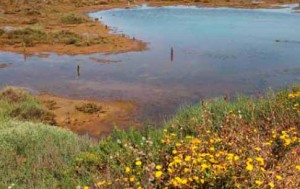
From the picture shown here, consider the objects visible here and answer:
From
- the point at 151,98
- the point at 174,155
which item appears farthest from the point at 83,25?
the point at 174,155

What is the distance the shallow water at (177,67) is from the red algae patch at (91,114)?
0.73 m

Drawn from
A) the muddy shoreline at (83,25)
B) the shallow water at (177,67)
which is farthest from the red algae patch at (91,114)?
the muddy shoreline at (83,25)

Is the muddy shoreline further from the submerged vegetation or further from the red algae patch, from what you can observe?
the submerged vegetation

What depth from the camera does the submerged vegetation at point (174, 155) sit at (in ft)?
19.1

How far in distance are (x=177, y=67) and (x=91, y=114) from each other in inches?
309

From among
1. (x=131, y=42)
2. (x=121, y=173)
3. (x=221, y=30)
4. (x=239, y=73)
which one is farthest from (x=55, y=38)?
(x=121, y=173)

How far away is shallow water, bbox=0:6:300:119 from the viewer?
18594mm

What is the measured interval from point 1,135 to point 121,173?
152 inches

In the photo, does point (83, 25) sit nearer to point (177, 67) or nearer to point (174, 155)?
point (177, 67)

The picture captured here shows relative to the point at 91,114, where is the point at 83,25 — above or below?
above

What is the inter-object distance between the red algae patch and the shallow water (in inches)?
28.8

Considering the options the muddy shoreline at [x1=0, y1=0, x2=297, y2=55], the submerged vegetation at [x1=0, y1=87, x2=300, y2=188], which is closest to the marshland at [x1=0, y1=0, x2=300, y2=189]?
the submerged vegetation at [x1=0, y1=87, x2=300, y2=188]

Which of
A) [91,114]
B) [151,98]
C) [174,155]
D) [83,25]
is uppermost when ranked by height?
[174,155]

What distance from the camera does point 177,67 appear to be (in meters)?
22.7
